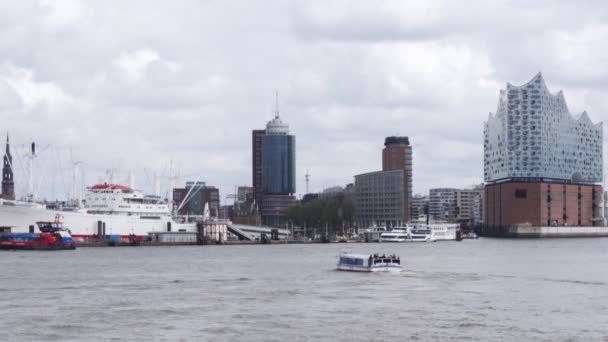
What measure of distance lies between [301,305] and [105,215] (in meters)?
126

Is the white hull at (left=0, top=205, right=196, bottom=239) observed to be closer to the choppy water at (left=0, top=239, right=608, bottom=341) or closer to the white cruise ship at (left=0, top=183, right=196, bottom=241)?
the white cruise ship at (left=0, top=183, right=196, bottom=241)

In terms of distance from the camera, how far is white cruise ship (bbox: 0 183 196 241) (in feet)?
556

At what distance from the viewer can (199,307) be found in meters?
59.5

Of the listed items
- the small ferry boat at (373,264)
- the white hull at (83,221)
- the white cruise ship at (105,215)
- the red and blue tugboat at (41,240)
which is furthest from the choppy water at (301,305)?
the white cruise ship at (105,215)

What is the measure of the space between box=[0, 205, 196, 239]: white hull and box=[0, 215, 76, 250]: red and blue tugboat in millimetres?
15414

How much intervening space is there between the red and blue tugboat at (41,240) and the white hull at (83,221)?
1541 cm

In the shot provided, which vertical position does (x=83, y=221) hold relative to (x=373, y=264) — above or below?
above

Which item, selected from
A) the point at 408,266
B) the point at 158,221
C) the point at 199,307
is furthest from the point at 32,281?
the point at 158,221

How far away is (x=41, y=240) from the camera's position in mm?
147625

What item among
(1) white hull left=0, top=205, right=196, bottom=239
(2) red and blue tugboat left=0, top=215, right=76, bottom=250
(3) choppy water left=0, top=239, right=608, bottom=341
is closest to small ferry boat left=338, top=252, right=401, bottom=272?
(3) choppy water left=0, top=239, right=608, bottom=341

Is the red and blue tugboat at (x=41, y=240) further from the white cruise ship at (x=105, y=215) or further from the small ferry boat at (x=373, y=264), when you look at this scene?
the small ferry boat at (x=373, y=264)

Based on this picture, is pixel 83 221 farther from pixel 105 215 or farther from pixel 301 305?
pixel 301 305

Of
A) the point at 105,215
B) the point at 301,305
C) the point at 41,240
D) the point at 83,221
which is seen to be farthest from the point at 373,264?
the point at 105,215

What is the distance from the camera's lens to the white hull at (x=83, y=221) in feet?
553
